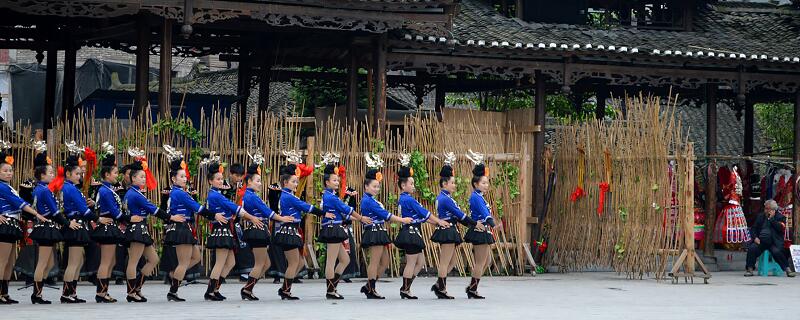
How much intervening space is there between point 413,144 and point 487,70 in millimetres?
2335

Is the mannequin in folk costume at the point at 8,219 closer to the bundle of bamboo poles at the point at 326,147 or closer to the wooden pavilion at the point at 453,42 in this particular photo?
the bundle of bamboo poles at the point at 326,147

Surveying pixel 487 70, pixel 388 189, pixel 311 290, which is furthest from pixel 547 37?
pixel 311 290

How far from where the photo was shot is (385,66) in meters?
18.2

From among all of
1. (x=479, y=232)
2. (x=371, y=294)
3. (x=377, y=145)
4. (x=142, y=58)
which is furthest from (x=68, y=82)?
(x=479, y=232)

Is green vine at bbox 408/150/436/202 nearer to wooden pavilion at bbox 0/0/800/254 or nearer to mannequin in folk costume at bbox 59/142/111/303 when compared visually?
wooden pavilion at bbox 0/0/800/254

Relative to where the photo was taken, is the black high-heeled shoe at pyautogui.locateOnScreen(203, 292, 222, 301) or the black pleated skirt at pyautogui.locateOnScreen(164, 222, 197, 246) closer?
the black pleated skirt at pyautogui.locateOnScreen(164, 222, 197, 246)

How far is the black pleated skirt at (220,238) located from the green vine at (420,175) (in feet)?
14.3

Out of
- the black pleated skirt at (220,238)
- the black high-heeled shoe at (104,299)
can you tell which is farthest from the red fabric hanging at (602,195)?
the black high-heeled shoe at (104,299)

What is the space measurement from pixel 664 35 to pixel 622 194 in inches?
175

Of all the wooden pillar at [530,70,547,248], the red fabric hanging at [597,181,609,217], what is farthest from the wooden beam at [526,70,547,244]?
the red fabric hanging at [597,181,609,217]

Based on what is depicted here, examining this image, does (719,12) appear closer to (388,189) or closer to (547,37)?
(547,37)

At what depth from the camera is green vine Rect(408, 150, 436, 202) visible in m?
17.1

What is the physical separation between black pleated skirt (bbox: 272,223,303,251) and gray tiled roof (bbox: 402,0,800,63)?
5263mm

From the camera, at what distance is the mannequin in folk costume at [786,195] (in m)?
20.0
